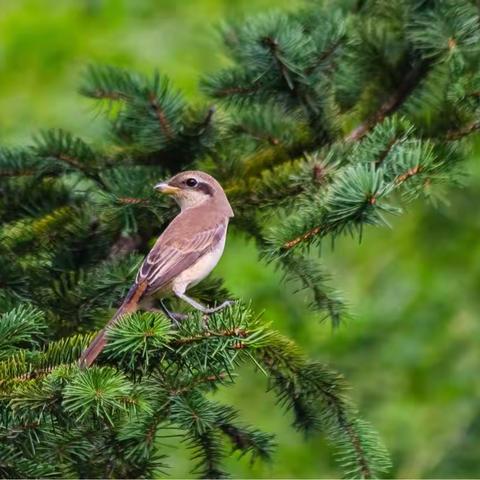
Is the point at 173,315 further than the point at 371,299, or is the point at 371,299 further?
the point at 371,299

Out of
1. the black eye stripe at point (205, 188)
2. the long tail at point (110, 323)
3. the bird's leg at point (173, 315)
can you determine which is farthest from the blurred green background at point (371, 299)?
the long tail at point (110, 323)

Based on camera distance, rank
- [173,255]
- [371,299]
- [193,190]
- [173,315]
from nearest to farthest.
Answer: [173,315] < [173,255] < [193,190] < [371,299]

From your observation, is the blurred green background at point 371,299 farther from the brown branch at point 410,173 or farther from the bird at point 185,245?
the brown branch at point 410,173

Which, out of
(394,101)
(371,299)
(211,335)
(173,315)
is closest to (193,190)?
(173,315)

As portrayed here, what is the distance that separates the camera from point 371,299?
845 centimetres

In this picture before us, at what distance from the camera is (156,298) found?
555 cm

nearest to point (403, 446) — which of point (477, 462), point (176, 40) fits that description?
point (477, 462)

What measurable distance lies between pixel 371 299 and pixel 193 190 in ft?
9.67

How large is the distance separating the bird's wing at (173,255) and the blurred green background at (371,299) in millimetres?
1710

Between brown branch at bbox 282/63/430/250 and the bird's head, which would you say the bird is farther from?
brown branch at bbox 282/63/430/250

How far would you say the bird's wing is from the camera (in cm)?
530

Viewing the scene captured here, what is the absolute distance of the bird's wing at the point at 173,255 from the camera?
5.30 meters

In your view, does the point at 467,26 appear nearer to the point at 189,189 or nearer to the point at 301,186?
the point at 301,186

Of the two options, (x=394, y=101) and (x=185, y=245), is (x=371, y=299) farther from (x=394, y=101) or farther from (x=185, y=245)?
(x=185, y=245)
